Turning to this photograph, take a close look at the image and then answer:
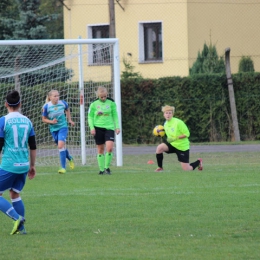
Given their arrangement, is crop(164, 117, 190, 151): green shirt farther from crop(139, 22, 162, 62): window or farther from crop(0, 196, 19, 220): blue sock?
crop(139, 22, 162, 62): window

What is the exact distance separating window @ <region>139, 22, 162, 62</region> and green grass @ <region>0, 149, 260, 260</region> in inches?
631

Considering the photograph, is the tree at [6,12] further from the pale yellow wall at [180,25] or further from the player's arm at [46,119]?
the player's arm at [46,119]

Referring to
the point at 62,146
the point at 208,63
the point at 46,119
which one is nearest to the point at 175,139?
the point at 62,146

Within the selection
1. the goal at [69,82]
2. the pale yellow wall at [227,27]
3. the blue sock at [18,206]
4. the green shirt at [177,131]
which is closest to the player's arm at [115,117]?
the green shirt at [177,131]

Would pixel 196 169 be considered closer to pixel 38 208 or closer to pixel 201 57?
pixel 38 208

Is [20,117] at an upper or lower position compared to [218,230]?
upper

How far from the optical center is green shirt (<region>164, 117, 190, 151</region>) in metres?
16.4

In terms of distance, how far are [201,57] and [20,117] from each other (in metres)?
20.2

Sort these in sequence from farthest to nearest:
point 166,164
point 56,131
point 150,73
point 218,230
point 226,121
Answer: point 150,73
point 226,121
point 166,164
point 56,131
point 218,230

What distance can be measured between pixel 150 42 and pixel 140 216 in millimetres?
22778

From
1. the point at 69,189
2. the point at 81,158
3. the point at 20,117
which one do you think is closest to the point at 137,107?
the point at 81,158

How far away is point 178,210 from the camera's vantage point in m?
10.5

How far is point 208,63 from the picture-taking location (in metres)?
28.1

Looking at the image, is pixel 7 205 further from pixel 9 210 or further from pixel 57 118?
pixel 57 118
